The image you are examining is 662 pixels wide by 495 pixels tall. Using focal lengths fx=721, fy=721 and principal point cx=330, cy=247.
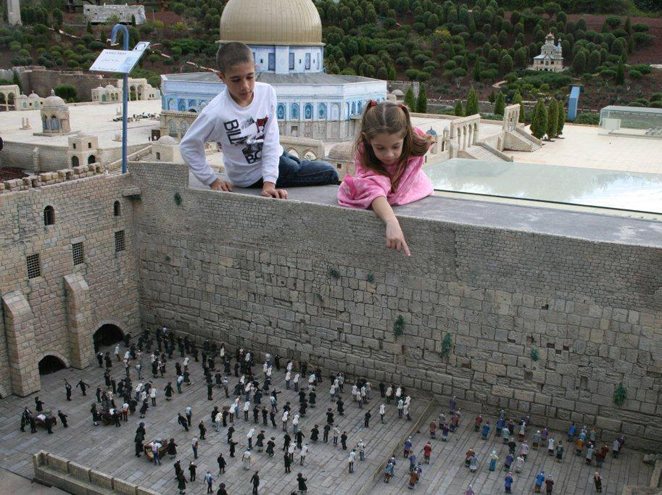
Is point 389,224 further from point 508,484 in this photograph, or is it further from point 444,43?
point 444,43

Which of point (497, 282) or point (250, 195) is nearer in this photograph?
point (497, 282)

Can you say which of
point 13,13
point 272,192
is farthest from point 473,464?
point 13,13

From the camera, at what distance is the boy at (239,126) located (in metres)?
12.5

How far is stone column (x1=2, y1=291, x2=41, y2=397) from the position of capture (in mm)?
15758

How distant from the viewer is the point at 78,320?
56.4ft

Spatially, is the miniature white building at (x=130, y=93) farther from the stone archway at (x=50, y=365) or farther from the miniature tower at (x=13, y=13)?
the stone archway at (x=50, y=365)

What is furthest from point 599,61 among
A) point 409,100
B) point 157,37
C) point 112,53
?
point 112,53

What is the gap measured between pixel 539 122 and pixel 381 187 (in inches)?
1400

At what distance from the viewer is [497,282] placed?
14.1 m

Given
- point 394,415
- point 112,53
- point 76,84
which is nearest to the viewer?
point 394,415

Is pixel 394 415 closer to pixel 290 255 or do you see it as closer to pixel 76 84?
pixel 290 255

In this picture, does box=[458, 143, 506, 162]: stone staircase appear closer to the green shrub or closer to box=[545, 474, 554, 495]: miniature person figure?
the green shrub

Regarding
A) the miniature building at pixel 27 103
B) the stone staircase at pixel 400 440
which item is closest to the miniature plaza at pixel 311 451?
the stone staircase at pixel 400 440

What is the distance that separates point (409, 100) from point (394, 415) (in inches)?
1511
